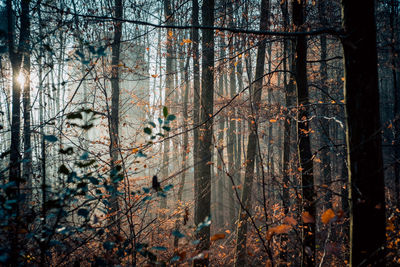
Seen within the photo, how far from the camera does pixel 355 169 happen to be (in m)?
2.31

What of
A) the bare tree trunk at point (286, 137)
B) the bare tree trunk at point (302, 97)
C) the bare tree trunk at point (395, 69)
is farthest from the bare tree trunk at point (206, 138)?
the bare tree trunk at point (395, 69)

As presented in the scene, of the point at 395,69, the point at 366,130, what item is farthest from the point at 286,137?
the point at 366,130

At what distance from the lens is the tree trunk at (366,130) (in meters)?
2.25

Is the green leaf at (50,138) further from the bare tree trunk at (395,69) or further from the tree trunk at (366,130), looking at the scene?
the bare tree trunk at (395,69)

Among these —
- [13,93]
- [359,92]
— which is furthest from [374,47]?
[13,93]

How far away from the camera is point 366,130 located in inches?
88.7

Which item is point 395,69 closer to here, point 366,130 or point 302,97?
point 366,130

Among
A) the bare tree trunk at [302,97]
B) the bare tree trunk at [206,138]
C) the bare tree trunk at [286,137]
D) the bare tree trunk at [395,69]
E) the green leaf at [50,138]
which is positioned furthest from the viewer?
the bare tree trunk at [286,137]

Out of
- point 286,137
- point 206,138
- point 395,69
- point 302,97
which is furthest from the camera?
point 286,137

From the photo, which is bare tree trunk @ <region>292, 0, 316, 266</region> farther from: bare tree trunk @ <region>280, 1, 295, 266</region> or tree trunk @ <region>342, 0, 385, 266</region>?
tree trunk @ <region>342, 0, 385, 266</region>

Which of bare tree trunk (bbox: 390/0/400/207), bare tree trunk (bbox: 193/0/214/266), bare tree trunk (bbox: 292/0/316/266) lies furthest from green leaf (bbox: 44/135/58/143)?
bare tree trunk (bbox: 292/0/316/266)

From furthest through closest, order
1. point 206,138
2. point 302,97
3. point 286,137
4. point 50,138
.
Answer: point 286,137
point 206,138
point 302,97
point 50,138

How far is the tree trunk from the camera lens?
2.25m

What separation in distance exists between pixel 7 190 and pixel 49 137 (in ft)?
2.15
